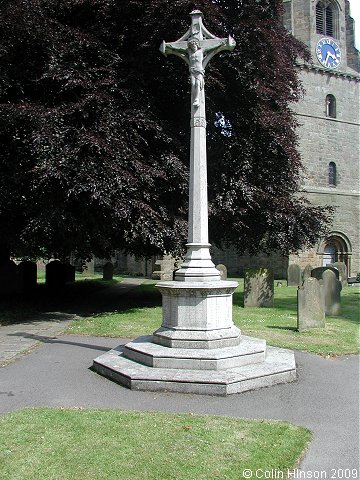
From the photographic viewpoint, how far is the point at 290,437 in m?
3.91

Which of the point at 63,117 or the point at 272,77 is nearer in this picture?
the point at 63,117

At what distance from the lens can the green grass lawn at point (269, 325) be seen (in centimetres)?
817

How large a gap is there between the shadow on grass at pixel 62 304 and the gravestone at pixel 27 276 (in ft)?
1.12

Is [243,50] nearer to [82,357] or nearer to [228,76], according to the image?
[228,76]

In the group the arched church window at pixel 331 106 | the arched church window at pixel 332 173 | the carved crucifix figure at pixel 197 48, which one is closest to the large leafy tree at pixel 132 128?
the carved crucifix figure at pixel 197 48

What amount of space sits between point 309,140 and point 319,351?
2512 centimetres

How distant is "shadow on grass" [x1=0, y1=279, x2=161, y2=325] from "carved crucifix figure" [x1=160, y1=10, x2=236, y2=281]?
647 cm

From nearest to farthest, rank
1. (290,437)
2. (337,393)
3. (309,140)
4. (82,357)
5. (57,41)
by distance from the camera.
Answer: (290,437)
(337,393)
(82,357)
(57,41)
(309,140)

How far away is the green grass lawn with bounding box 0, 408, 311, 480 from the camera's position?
3.37m

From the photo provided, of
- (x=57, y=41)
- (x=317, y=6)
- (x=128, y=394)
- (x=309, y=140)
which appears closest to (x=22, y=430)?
(x=128, y=394)

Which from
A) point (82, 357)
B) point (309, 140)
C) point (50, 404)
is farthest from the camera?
point (309, 140)

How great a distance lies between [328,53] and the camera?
30938mm

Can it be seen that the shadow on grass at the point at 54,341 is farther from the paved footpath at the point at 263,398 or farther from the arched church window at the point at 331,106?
the arched church window at the point at 331,106

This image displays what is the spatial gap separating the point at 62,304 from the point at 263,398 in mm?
10884
